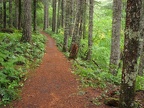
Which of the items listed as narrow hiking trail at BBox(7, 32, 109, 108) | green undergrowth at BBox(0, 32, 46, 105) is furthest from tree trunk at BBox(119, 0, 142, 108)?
green undergrowth at BBox(0, 32, 46, 105)

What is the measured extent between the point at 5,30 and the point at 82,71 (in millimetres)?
12741

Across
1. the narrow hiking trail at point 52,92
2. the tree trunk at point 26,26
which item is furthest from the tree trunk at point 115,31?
the tree trunk at point 26,26

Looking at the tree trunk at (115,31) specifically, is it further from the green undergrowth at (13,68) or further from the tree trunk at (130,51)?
the tree trunk at (130,51)

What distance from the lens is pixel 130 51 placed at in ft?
16.3

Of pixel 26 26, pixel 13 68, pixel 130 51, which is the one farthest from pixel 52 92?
pixel 26 26

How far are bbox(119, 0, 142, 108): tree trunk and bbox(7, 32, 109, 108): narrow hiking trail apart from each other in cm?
129

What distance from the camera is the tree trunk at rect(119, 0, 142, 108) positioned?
188 inches

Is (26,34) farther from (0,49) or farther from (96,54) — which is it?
(96,54)

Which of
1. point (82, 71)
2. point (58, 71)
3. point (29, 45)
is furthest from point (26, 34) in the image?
point (82, 71)

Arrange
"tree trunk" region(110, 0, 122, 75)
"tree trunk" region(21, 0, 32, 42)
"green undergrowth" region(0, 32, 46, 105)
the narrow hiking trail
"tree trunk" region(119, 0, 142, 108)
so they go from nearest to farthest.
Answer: "tree trunk" region(119, 0, 142, 108) < the narrow hiking trail < "green undergrowth" region(0, 32, 46, 105) < "tree trunk" region(110, 0, 122, 75) < "tree trunk" region(21, 0, 32, 42)

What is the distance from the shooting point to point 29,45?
13.9 meters

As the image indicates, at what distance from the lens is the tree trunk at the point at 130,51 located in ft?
15.7

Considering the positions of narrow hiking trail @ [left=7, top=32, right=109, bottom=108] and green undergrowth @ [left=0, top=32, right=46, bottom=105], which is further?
green undergrowth @ [left=0, top=32, right=46, bottom=105]

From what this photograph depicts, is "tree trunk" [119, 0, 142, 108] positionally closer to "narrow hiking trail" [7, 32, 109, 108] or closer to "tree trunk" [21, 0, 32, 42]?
"narrow hiking trail" [7, 32, 109, 108]
